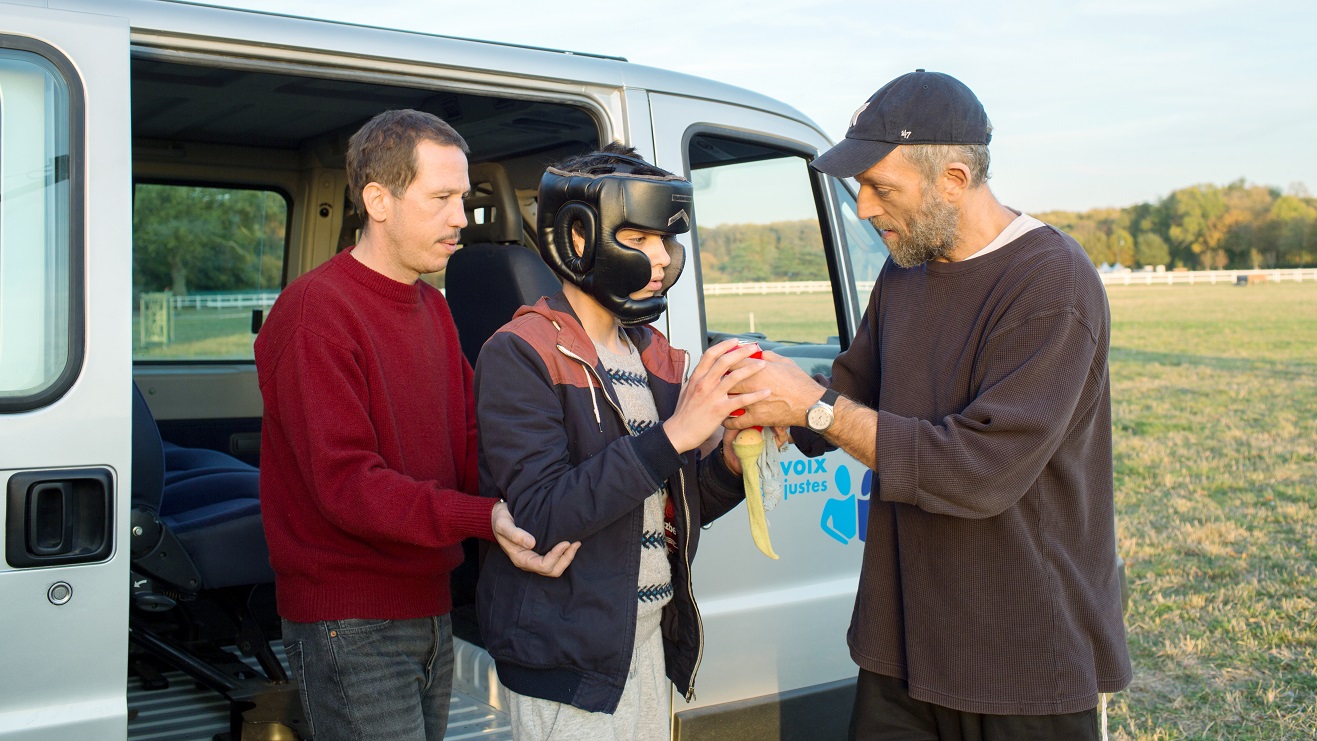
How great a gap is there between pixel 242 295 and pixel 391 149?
3775 mm

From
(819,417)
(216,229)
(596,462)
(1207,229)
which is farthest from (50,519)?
(1207,229)

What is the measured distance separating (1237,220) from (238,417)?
8605 centimetres

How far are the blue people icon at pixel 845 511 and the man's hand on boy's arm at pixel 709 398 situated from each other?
4.52 ft

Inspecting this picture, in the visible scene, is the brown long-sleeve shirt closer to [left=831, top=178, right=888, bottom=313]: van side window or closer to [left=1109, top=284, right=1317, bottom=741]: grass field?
[left=831, top=178, right=888, bottom=313]: van side window

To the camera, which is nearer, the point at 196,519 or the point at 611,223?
the point at 611,223

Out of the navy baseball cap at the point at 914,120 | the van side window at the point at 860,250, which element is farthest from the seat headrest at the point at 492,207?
the navy baseball cap at the point at 914,120

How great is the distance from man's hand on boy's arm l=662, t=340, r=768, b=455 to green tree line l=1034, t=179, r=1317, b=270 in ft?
253

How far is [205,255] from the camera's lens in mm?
5645

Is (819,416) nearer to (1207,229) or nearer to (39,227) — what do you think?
(39,227)

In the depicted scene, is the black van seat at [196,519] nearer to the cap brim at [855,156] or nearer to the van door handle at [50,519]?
the van door handle at [50,519]

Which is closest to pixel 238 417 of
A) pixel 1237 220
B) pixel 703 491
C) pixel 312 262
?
pixel 312 262

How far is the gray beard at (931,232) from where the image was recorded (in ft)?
7.61

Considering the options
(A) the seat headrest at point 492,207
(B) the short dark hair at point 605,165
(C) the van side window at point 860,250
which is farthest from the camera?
(A) the seat headrest at point 492,207

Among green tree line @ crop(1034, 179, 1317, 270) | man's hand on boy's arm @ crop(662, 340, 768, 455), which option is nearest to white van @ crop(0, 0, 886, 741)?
man's hand on boy's arm @ crop(662, 340, 768, 455)
